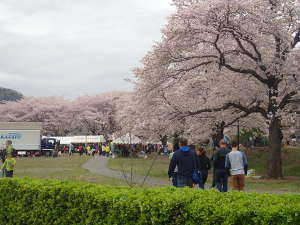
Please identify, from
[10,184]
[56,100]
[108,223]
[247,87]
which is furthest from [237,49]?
[56,100]

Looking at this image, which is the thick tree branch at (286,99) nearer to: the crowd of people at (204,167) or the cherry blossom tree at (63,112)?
the crowd of people at (204,167)

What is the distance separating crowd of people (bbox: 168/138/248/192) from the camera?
31.7ft

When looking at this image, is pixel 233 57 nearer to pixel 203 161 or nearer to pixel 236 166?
pixel 203 161

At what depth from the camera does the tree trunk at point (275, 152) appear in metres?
22.5

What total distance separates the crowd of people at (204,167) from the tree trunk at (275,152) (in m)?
10.7

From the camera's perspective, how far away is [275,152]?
22.9m

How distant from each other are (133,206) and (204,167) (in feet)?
24.2

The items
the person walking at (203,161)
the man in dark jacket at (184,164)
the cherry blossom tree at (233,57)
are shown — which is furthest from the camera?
the cherry blossom tree at (233,57)

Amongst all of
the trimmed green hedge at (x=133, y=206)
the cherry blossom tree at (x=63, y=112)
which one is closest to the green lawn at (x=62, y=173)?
the trimmed green hedge at (x=133, y=206)

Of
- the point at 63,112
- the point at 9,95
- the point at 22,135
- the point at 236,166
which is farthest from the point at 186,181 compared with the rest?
the point at 9,95

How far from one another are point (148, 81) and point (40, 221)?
1533 centimetres

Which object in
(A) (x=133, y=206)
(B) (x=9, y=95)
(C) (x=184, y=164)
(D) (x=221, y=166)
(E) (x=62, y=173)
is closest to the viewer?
(A) (x=133, y=206)

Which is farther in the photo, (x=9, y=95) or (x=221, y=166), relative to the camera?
(x=9, y=95)

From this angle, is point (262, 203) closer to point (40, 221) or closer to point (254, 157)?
point (40, 221)
